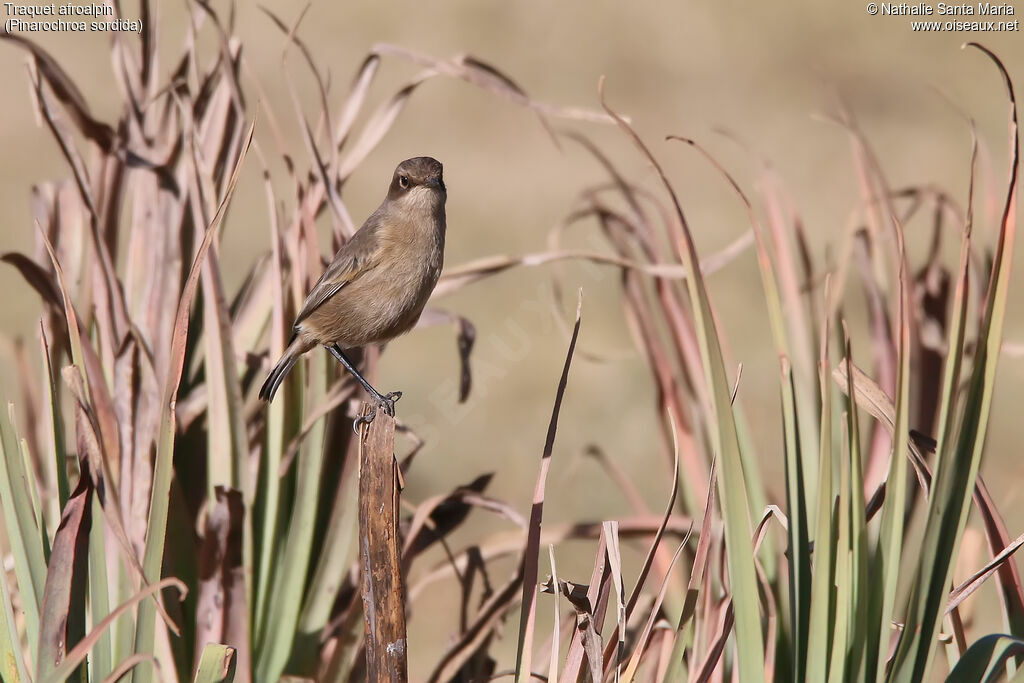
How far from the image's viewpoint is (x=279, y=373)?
243cm

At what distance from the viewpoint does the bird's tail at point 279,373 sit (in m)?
2.41

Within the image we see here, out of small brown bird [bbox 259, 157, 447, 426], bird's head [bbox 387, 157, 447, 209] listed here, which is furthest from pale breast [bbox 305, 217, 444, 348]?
bird's head [bbox 387, 157, 447, 209]

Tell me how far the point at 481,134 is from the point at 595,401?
529cm

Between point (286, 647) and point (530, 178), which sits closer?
point (286, 647)

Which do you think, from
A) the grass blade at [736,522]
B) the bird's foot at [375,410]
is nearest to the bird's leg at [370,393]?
Result: the bird's foot at [375,410]

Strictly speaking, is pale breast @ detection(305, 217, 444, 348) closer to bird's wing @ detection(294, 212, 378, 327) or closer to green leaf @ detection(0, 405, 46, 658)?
bird's wing @ detection(294, 212, 378, 327)

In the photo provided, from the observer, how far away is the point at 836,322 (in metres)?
2.80

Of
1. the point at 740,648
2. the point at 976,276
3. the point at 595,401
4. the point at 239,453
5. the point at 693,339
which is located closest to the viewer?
the point at 740,648

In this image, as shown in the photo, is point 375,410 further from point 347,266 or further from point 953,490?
point 953,490

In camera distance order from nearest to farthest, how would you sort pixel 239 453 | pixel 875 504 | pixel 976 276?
pixel 875 504 → pixel 239 453 → pixel 976 276

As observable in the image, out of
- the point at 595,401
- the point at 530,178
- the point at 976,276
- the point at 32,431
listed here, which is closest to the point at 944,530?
the point at 976,276

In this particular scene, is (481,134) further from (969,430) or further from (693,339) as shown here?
(969,430)

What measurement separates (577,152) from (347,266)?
30.6 feet

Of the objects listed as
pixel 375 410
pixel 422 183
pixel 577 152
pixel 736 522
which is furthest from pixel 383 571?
pixel 577 152
